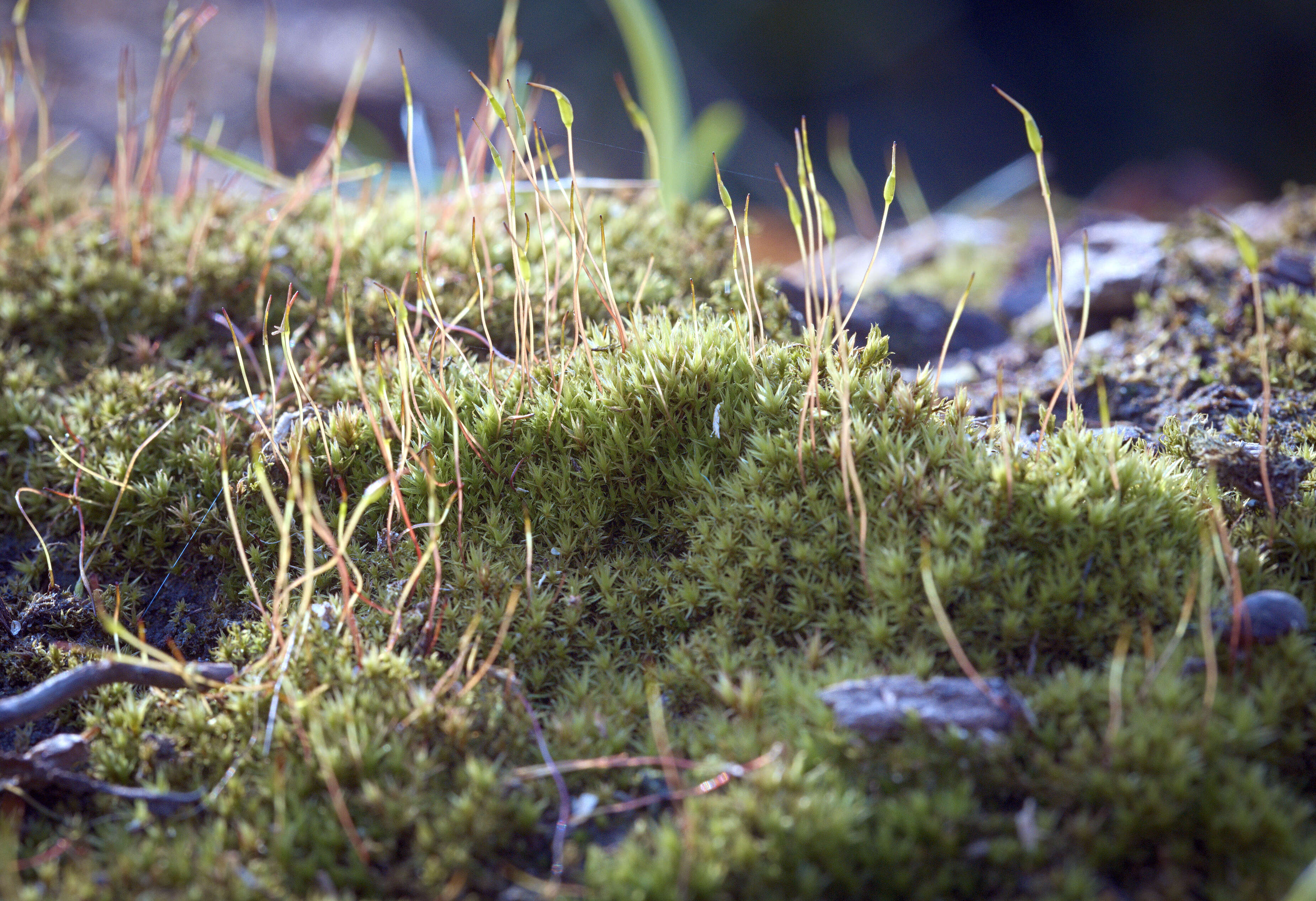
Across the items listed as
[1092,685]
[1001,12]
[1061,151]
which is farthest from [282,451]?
[1001,12]

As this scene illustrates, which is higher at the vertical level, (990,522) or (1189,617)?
(990,522)

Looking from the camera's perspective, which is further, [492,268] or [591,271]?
[492,268]

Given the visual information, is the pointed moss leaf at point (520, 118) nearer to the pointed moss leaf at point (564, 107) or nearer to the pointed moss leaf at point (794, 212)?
the pointed moss leaf at point (564, 107)

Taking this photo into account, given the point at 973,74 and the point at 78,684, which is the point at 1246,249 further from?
the point at 973,74

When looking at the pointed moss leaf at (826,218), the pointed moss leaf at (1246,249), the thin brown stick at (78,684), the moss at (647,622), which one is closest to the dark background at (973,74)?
the moss at (647,622)

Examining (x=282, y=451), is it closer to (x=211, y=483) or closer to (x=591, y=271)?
(x=211, y=483)

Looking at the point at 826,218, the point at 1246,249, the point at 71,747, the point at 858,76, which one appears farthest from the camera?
the point at 858,76

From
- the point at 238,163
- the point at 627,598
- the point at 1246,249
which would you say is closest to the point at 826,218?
the point at 1246,249
